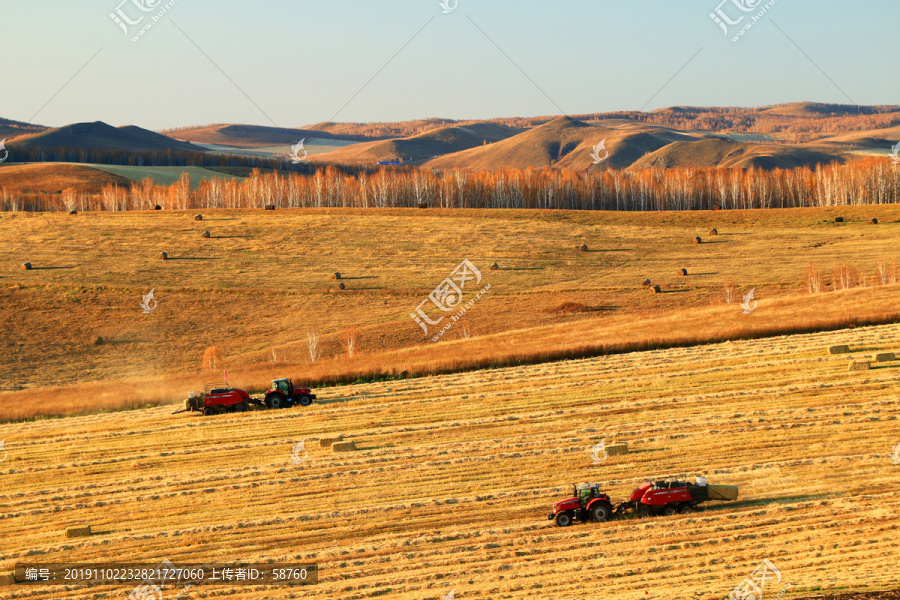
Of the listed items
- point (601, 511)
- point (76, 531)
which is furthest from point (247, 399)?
point (601, 511)

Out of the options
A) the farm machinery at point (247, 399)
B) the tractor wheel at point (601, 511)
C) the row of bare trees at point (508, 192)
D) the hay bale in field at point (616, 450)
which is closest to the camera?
the tractor wheel at point (601, 511)

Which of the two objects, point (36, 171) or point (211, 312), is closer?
point (211, 312)

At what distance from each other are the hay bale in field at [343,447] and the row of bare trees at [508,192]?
110485 millimetres

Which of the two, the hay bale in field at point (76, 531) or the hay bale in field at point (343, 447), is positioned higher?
the hay bale in field at point (343, 447)

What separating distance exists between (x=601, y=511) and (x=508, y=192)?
4815 inches

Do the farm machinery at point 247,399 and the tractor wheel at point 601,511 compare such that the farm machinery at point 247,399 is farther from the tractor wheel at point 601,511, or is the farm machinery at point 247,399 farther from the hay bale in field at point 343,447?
the tractor wheel at point 601,511

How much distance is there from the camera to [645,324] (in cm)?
4316

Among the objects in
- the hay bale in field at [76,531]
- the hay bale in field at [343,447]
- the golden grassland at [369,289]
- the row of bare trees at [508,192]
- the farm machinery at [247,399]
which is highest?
the row of bare trees at [508,192]

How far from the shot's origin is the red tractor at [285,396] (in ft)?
101

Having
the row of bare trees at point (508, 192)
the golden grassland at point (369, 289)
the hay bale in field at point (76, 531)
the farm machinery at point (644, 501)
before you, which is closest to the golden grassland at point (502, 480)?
the hay bale in field at point (76, 531)

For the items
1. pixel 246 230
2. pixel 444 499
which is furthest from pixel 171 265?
pixel 444 499

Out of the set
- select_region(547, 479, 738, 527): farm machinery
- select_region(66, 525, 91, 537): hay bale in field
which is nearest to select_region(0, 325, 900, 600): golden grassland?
select_region(66, 525, 91, 537): hay bale in field

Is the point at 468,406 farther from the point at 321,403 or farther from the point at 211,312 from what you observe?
the point at 211,312

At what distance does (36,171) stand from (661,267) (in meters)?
166
